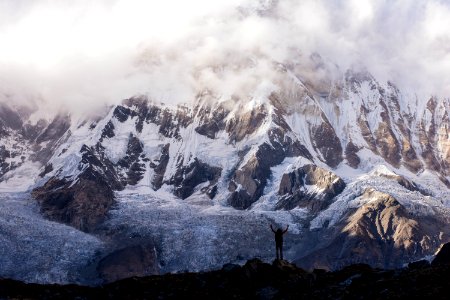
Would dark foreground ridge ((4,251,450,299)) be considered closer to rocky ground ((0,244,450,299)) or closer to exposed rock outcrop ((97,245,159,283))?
rocky ground ((0,244,450,299))

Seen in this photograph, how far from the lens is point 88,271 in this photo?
181625 mm

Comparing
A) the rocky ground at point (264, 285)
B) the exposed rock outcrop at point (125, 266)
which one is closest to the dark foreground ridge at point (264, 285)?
the rocky ground at point (264, 285)

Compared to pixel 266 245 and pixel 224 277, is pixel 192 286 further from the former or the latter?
pixel 266 245

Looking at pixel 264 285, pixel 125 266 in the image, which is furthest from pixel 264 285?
pixel 125 266

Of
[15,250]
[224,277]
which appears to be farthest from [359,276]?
[15,250]

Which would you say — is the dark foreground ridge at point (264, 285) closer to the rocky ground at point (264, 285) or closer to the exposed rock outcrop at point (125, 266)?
the rocky ground at point (264, 285)

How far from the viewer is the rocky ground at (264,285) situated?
50.5 metres

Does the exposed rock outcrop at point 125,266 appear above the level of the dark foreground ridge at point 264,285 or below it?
above

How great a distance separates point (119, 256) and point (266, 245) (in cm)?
3344

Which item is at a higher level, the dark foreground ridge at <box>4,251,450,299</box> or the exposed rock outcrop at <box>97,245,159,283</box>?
the exposed rock outcrop at <box>97,245,159,283</box>

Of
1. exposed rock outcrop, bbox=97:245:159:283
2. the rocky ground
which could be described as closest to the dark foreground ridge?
the rocky ground

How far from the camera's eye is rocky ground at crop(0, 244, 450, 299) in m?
50.5

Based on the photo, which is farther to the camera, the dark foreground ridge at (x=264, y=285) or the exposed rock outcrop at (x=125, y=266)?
the exposed rock outcrop at (x=125, y=266)

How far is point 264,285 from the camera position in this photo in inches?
2260
